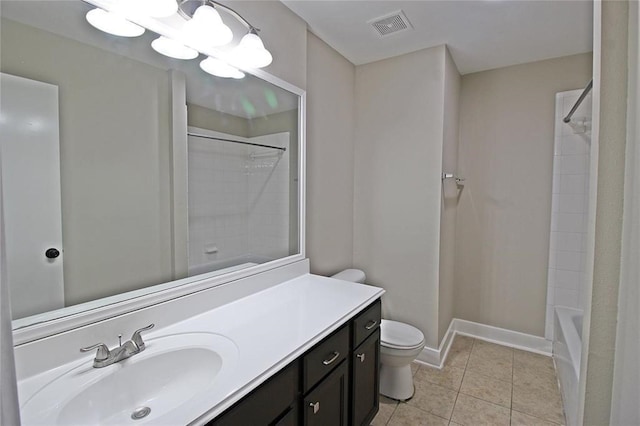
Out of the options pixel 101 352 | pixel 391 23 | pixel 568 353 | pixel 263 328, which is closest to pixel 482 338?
pixel 568 353

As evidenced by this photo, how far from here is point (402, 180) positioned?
8.41 feet

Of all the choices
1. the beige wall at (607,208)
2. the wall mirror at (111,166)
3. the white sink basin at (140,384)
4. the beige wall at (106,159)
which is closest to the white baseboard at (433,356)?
the wall mirror at (111,166)

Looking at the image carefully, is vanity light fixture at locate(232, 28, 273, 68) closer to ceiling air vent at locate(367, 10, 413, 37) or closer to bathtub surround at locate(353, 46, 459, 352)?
ceiling air vent at locate(367, 10, 413, 37)

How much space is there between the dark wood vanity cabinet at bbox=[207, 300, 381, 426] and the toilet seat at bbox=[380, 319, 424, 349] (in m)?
0.27

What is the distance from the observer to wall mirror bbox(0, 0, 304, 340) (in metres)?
0.96

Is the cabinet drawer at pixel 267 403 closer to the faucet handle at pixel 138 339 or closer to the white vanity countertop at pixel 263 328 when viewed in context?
the white vanity countertop at pixel 263 328

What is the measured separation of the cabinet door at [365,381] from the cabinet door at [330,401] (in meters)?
0.08

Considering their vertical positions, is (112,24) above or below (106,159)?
above

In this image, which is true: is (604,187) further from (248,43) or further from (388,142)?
(388,142)

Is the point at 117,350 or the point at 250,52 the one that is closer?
the point at 117,350

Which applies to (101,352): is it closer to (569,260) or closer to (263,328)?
(263,328)

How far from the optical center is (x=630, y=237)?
429mm

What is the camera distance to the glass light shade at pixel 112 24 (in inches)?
43.0

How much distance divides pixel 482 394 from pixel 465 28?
2507 millimetres
